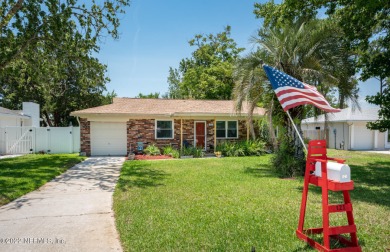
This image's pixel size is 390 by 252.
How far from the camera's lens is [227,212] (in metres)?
5.77

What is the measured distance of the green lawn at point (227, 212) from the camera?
4273 mm

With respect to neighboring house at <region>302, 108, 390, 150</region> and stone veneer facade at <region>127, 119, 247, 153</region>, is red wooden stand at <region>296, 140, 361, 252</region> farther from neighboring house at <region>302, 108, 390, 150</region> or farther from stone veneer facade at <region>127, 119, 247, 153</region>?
neighboring house at <region>302, 108, 390, 150</region>

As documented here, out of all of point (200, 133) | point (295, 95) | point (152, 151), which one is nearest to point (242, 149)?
point (200, 133)

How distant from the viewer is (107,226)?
5059 millimetres

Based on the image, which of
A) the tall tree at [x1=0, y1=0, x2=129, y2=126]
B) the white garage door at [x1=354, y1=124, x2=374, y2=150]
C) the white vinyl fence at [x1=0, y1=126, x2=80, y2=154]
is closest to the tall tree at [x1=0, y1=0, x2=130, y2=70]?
the tall tree at [x1=0, y1=0, x2=129, y2=126]

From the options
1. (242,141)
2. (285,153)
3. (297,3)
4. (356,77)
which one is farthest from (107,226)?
(242,141)

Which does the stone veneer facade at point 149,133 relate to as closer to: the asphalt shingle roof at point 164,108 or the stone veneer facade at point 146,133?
the stone veneer facade at point 146,133

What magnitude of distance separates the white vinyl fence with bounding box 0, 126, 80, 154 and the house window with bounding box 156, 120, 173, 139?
551cm

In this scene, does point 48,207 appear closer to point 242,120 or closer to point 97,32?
point 97,32

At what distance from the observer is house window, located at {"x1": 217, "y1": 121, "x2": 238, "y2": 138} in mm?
19422

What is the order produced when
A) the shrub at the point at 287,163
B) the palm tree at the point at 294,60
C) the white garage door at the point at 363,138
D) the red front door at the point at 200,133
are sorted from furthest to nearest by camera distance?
the white garage door at the point at 363,138, the red front door at the point at 200,133, the shrub at the point at 287,163, the palm tree at the point at 294,60

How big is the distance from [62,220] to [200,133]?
1414 cm

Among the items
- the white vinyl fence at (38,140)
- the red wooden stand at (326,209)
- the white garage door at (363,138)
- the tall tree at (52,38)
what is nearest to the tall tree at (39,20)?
the tall tree at (52,38)

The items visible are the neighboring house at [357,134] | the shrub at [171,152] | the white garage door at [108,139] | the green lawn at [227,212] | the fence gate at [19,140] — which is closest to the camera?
the green lawn at [227,212]
